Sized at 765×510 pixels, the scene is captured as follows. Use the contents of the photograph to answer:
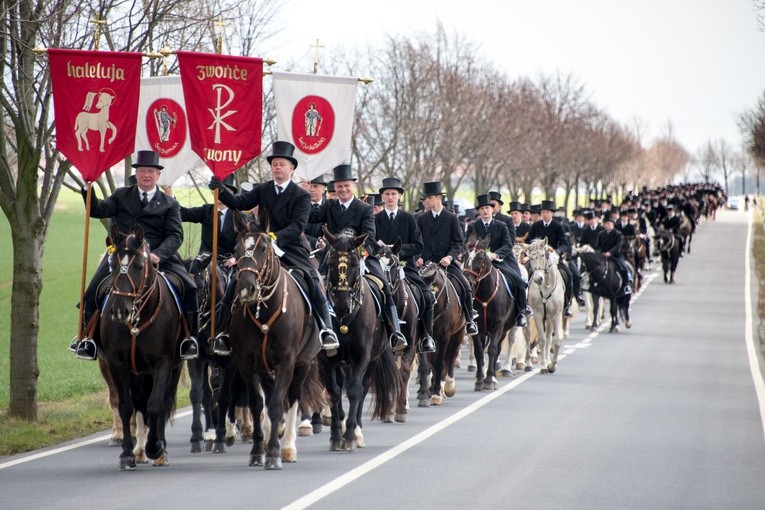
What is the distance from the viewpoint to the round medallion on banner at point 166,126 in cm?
1817

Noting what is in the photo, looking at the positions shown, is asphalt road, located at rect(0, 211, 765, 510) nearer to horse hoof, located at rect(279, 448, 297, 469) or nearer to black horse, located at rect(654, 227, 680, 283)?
horse hoof, located at rect(279, 448, 297, 469)

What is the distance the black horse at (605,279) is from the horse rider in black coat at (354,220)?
18571mm

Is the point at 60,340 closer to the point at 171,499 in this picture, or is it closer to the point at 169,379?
→ the point at 169,379

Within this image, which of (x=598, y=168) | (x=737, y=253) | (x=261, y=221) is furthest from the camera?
(x=598, y=168)

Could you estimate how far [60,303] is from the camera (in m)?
43.1

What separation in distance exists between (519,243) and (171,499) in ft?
48.6

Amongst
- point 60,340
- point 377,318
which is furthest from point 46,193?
point 60,340

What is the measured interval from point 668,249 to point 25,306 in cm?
3603

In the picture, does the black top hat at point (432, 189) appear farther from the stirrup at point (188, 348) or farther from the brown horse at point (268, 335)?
the stirrup at point (188, 348)

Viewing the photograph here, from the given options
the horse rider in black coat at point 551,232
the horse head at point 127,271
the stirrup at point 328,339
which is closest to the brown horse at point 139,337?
the horse head at point 127,271

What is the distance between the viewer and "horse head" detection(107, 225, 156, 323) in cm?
1149

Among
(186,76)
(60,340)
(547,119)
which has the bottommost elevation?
(60,340)

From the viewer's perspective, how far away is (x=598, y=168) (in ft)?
309

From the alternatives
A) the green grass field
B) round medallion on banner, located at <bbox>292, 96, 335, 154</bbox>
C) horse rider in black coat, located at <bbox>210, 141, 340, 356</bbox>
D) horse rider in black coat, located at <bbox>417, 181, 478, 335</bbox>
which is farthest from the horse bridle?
the green grass field
